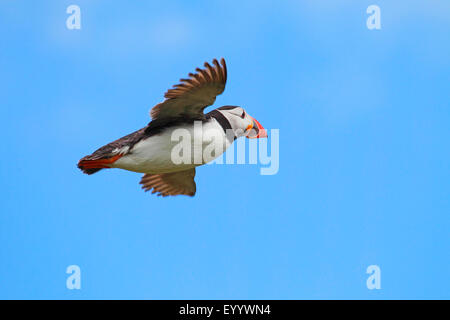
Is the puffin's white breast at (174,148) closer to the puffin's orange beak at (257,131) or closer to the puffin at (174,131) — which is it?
the puffin at (174,131)

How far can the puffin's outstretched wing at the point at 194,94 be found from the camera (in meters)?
7.42

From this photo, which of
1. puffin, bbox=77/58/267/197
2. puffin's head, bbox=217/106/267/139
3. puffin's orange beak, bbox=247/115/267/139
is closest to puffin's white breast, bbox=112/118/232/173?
puffin, bbox=77/58/267/197

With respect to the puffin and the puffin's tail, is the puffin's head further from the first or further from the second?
the puffin's tail

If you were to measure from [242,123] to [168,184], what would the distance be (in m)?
1.65

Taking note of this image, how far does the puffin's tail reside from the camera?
25.8ft

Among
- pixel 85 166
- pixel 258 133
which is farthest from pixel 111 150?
pixel 258 133

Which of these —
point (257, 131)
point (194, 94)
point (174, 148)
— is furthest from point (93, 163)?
point (257, 131)

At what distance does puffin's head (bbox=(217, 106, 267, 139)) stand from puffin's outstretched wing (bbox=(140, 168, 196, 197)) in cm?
120

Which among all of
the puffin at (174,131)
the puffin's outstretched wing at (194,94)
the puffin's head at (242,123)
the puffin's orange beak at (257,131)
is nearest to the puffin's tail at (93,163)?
the puffin at (174,131)

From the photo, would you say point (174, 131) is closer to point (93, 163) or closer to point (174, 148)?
point (174, 148)

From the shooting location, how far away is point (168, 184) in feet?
31.8

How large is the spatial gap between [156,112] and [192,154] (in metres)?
0.71
